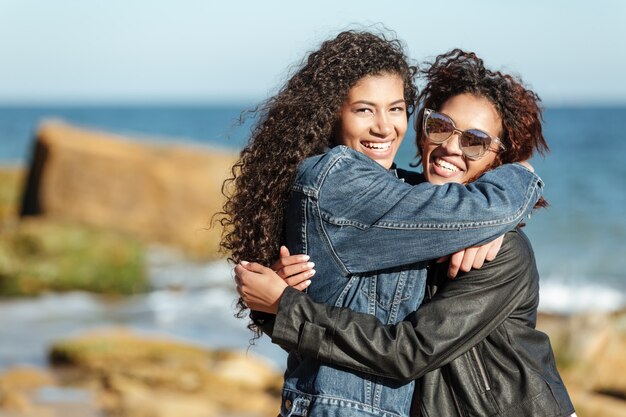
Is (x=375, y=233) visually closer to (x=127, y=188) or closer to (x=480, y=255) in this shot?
(x=480, y=255)

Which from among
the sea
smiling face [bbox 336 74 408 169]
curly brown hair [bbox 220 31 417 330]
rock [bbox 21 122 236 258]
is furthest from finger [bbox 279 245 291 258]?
rock [bbox 21 122 236 258]

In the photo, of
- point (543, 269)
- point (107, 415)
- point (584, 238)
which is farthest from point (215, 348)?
point (584, 238)

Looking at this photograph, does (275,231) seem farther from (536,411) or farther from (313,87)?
(536,411)

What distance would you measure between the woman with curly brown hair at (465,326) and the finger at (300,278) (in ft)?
0.09

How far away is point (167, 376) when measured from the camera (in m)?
8.96

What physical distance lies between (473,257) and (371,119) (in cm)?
63

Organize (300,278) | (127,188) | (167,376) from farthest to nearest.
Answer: (127,188), (167,376), (300,278)

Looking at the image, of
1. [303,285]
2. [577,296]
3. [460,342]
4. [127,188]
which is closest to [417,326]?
[460,342]

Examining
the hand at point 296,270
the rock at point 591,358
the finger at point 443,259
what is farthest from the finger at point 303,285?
the rock at point 591,358

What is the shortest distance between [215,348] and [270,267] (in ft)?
24.4

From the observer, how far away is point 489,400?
3.19 meters

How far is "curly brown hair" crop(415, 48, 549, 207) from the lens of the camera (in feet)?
11.3

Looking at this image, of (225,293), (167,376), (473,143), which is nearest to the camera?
(473,143)

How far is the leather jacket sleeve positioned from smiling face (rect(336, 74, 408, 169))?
21.4 inches
